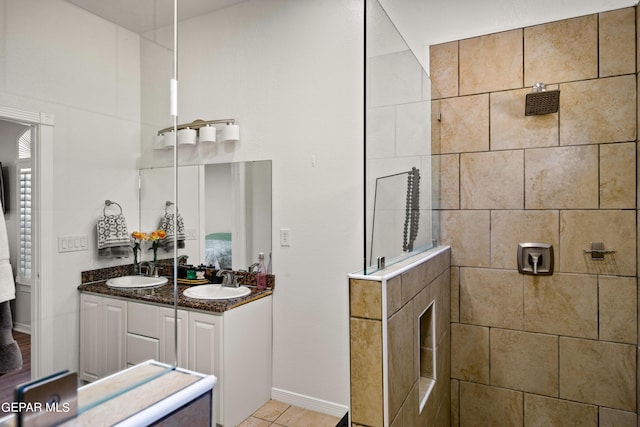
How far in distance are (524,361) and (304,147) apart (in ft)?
6.19

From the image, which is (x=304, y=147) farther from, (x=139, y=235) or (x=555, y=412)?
(x=555, y=412)

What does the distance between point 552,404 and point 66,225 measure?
2.47 meters

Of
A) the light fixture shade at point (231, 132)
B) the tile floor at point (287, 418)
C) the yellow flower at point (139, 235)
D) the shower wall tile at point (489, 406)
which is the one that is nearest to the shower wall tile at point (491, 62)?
the light fixture shade at point (231, 132)

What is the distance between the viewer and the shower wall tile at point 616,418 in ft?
6.28

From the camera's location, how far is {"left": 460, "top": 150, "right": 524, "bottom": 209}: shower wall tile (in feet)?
7.02

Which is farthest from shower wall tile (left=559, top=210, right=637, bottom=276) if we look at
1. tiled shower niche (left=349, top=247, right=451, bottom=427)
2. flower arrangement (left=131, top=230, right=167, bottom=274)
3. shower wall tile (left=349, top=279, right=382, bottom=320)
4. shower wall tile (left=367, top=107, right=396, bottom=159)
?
flower arrangement (left=131, top=230, right=167, bottom=274)

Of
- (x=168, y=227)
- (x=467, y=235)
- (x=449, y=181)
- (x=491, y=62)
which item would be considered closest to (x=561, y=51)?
(x=491, y=62)

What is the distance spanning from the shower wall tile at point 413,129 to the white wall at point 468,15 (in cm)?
51

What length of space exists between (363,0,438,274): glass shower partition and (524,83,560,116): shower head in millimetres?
547

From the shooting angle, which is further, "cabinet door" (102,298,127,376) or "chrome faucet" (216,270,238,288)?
"chrome faucet" (216,270,238,288)

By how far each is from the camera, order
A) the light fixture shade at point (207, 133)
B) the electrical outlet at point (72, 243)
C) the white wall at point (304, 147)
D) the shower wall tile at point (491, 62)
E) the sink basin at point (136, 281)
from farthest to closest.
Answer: the light fixture shade at point (207, 133) < the white wall at point (304, 147) < the shower wall tile at point (491, 62) < the sink basin at point (136, 281) < the electrical outlet at point (72, 243)

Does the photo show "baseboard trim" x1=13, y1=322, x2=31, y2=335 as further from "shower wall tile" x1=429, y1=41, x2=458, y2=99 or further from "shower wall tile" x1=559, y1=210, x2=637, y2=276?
"shower wall tile" x1=559, y1=210, x2=637, y2=276

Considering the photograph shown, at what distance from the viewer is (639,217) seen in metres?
1.85

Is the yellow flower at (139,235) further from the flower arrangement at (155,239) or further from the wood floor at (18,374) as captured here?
the wood floor at (18,374)
